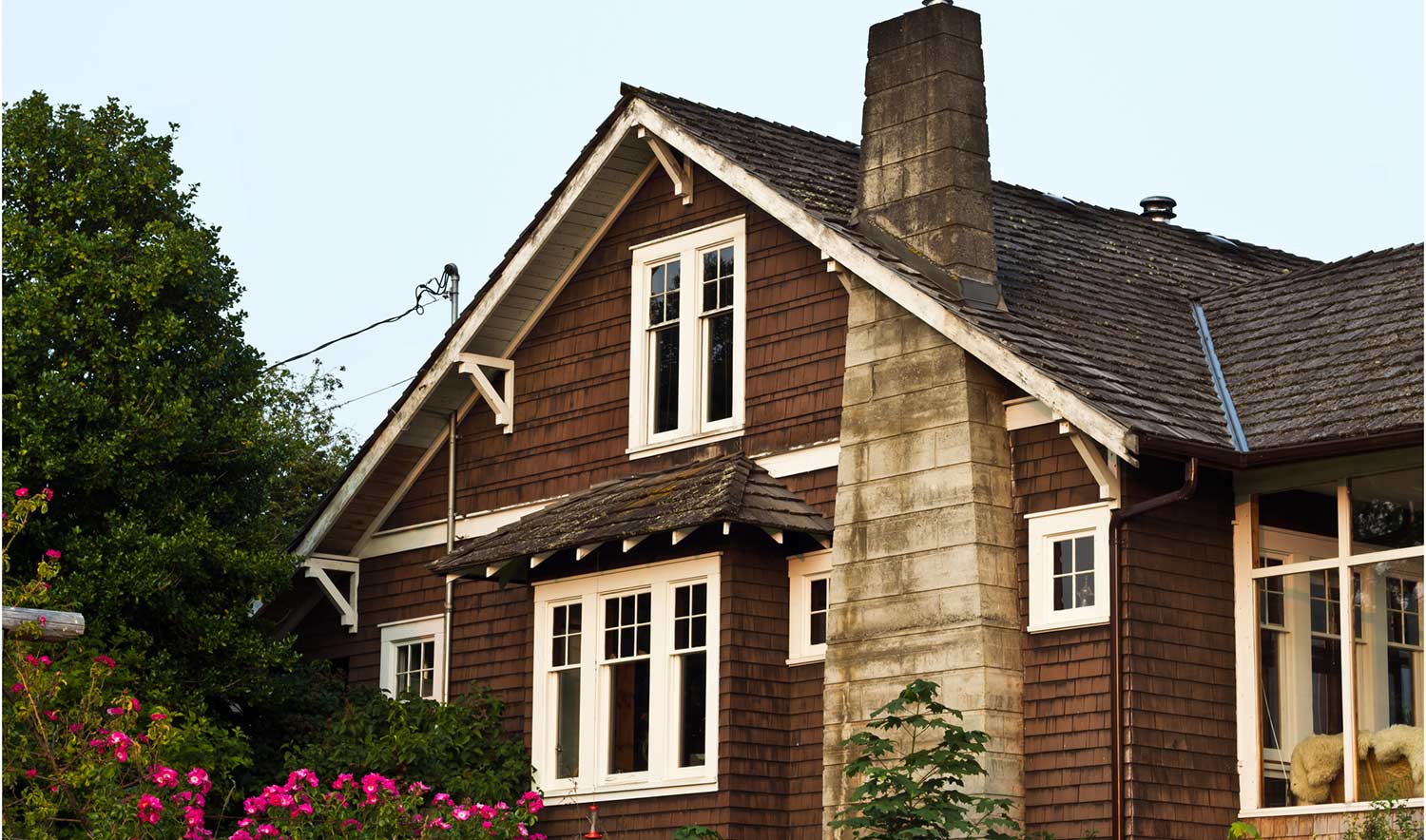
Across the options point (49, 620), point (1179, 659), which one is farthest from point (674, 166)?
point (49, 620)

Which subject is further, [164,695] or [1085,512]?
[164,695]

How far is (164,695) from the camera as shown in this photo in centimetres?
1909

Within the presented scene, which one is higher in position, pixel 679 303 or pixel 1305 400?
pixel 679 303

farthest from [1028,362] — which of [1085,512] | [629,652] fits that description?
[629,652]

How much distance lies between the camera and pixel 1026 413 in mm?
16922

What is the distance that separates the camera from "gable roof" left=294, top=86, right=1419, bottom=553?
54.1 ft

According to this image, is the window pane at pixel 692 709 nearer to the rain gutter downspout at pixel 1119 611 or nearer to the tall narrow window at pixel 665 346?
the tall narrow window at pixel 665 346

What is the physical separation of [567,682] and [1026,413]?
5396mm

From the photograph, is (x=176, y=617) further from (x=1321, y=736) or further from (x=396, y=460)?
(x=1321, y=736)

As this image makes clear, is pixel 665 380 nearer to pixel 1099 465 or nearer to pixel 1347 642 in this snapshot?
pixel 1099 465

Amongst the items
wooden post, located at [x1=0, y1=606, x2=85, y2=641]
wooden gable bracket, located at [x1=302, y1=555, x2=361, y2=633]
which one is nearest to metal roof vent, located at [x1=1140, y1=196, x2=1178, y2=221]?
wooden gable bracket, located at [x1=302, y1=555, x2=361, y2=633]

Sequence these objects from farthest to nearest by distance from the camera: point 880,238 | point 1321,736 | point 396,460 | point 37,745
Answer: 1. point 396,460
2. point 880,238
3. point 37,745
4. point 1321,736

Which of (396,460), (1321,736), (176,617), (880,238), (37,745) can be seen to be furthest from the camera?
(396,460)

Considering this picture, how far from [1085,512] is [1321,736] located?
247 centimetres
